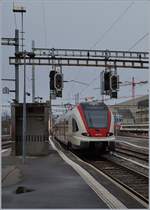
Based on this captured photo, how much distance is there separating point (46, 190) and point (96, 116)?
12891mm

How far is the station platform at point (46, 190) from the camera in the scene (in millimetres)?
9383

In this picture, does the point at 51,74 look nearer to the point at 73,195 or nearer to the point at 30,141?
the point at 30,141

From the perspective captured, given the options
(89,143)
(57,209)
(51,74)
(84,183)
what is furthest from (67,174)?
(51,74)

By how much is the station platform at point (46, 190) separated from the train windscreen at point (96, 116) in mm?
7609

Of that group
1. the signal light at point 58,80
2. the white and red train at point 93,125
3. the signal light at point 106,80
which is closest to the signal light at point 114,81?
the signal light at point 106,80

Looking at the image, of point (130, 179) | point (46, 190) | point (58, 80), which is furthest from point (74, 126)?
point (46, 190)

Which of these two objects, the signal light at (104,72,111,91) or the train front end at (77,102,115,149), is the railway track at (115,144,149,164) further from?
the signal light at (104,72,111,91)

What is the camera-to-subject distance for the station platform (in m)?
9.38

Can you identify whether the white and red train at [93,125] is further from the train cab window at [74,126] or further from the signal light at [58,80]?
the signal light at [58,80]

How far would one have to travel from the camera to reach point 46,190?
11297 mm

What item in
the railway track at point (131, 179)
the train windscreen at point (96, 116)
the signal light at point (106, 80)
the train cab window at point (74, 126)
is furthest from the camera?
the signal light at point (106, 80)

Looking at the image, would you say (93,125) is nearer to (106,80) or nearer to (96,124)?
(96,124)

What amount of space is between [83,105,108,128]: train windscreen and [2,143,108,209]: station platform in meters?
7.61

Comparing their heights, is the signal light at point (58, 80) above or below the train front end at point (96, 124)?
above
